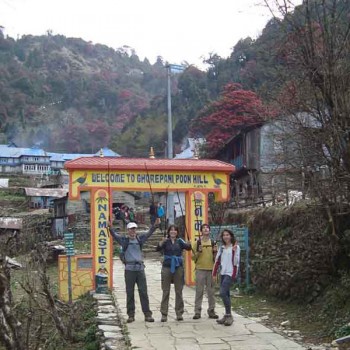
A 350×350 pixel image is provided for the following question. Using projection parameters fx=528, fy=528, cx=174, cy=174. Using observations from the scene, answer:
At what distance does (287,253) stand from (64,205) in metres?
26.7

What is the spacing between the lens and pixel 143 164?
13.3 metres

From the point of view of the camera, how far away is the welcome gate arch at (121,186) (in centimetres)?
1263

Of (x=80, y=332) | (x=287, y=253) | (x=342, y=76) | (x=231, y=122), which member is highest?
(x=231, y=122)

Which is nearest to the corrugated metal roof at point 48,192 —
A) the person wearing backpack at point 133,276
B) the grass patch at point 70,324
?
the grass patch at point 70,324

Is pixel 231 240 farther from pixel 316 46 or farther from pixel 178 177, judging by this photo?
pixel 178 177

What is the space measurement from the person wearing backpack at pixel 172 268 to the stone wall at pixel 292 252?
2.40m

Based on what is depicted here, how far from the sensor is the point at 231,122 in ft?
115

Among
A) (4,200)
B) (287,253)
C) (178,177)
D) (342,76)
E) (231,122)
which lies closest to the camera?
(342,76)

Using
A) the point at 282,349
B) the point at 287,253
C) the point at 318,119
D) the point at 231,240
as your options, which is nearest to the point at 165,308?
the point at 231,240

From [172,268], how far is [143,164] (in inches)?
196

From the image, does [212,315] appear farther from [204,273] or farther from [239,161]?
[239,161]

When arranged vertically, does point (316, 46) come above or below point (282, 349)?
above

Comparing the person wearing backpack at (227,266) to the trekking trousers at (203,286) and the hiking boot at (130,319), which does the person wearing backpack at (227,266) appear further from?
the hiking boot at (130,319)

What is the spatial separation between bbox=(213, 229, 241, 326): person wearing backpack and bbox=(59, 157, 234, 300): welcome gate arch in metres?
4.55
